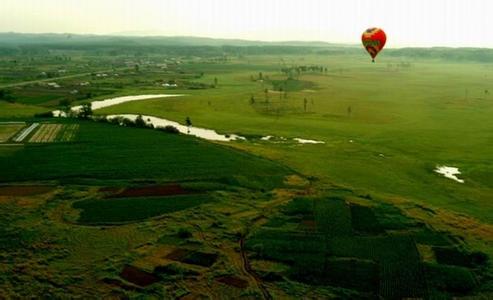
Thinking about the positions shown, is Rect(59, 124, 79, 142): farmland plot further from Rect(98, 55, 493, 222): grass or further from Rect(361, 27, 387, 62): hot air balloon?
Rect(361, 27, 387, 62): hot air balloon

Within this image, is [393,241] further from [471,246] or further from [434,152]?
[434,152]

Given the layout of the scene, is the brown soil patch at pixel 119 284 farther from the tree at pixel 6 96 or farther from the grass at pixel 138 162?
the tree at pixel 6 96

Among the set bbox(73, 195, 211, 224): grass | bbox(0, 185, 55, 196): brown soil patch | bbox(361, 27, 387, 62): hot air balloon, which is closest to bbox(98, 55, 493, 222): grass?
bbox(361, 27, 387, 62): hot air balloon

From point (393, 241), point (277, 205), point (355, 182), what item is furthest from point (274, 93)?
point (393, 241)

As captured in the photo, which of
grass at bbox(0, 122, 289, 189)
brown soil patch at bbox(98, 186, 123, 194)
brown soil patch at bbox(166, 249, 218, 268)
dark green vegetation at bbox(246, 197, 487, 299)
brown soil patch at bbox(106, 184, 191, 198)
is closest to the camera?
dark green vegetation at bbox(246, 197, 487, 299)

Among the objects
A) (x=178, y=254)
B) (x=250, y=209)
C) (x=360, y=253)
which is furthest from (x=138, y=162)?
(x=360, y=253)

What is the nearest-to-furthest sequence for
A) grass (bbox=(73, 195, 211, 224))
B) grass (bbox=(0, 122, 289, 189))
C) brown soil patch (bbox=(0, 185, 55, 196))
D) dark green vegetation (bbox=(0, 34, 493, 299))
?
dark green vegetation (bbox=(0, 34, 493, 299)), grass (bbox=(73, 195, 211, 224)), brown soil patch (bbox=(0, 185, 55, 196)), grass (bbox=(0, 122, 289, 189))
